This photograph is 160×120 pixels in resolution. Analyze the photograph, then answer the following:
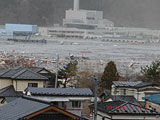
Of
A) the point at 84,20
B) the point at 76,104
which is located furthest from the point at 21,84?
the point at 84,20

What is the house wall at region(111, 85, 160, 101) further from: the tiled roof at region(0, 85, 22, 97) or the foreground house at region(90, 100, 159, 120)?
the foreground house at region(90, 100, 159, 120)

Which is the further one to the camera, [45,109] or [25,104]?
[25,104]

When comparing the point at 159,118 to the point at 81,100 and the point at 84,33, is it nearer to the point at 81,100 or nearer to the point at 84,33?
the point at 81,100

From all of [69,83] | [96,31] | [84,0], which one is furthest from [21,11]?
[69,83]

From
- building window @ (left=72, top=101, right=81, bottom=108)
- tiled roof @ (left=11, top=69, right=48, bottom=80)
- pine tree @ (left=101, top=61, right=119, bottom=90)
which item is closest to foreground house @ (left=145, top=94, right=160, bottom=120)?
building window @ (left=72, top=101, right=81, bottom=108)

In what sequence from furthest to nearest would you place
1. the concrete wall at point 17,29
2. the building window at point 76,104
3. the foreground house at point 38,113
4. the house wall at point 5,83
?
the concrete wall at point 17,29, the house wall at point 5,83, the building window at point 76,104, the foreground house at point 38,113

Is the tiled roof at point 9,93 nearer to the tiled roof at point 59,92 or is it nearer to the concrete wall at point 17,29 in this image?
the tiled roof at point 59,92

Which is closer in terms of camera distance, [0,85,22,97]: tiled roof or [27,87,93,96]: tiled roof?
[27,87,93,96]: tiled roof

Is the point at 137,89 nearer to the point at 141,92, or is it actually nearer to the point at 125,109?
the point at 141,92

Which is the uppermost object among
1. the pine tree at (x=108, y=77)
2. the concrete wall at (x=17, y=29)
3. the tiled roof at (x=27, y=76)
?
Answer: the concrete wall at (x=17, y=29)

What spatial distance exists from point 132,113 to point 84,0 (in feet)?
311

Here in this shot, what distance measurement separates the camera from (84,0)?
96.6 metres

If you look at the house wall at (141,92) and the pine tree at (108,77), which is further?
the pine tree at (108,77)

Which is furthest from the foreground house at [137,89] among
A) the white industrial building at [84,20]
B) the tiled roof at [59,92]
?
the white industrial building at [84,20]
